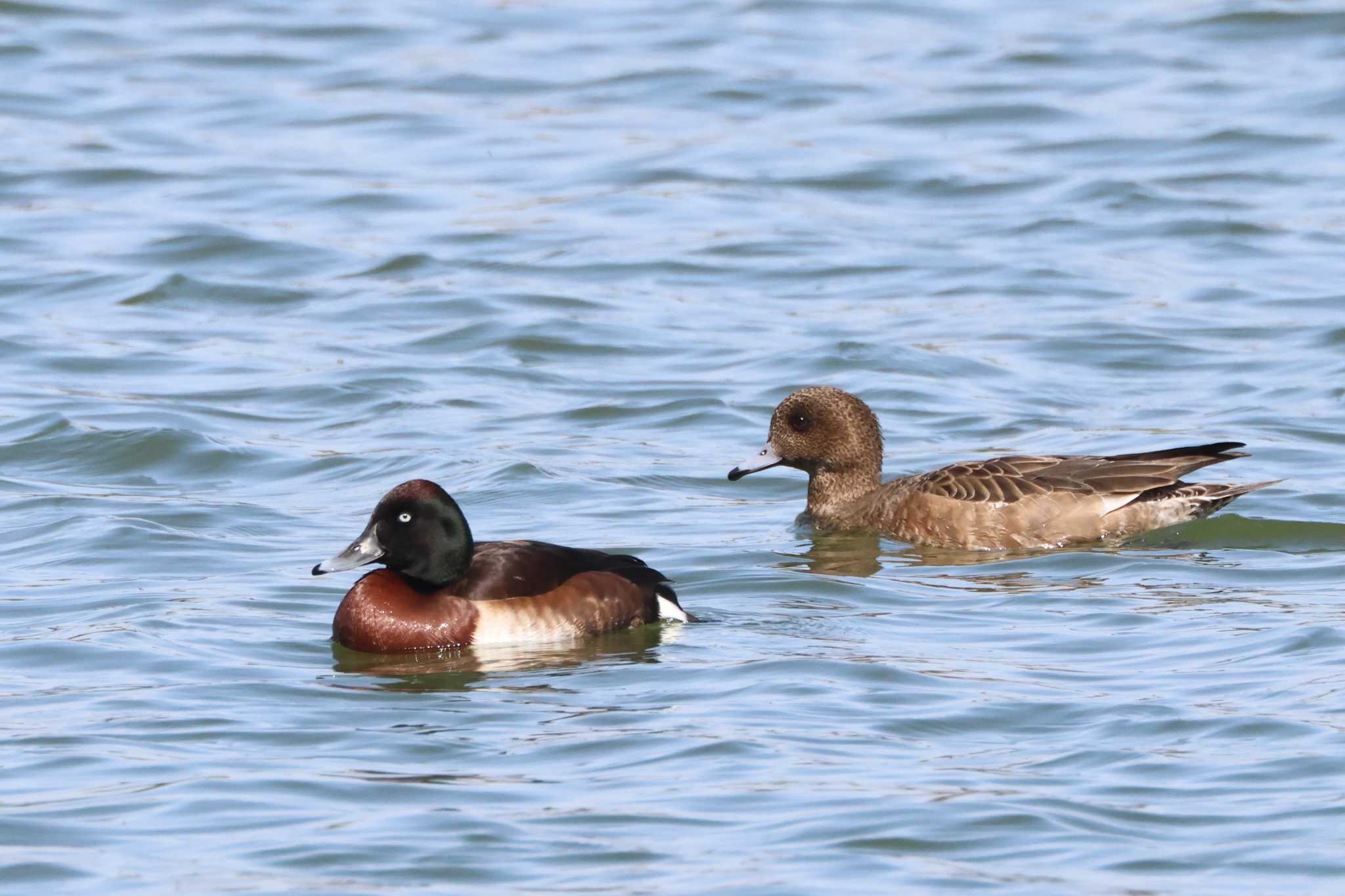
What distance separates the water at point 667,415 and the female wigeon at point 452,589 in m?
0.16

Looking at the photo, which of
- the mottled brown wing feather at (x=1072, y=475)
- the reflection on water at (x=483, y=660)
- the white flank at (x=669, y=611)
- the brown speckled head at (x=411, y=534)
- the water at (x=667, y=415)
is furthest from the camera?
the mottled brown wing feather at (x=1072, y=475)

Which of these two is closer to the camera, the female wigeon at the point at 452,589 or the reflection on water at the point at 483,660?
the reflection on water at the point at 483,660

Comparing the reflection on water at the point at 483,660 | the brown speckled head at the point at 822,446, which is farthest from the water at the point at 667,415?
the brown speckled head at the point at 822,446

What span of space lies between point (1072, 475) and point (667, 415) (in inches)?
142

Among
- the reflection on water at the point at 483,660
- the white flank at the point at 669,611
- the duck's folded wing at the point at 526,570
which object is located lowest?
the reflection on water at the point at 483,660

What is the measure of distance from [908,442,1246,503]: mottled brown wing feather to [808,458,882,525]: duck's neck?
24.0 inches

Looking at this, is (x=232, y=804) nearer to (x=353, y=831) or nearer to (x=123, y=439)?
(x=353, y=831)

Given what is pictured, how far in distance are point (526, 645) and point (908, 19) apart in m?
18.6

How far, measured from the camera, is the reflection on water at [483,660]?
946 centimetres

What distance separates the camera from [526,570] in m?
10.0

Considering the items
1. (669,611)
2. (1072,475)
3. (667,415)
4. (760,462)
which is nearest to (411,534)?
(669,611)

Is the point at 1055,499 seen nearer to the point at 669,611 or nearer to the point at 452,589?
the point at 669,611

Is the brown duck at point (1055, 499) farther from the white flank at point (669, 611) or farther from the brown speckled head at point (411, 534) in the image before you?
the brown speckled head at point (411, 534)

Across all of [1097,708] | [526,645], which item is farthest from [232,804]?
[1097,708]
